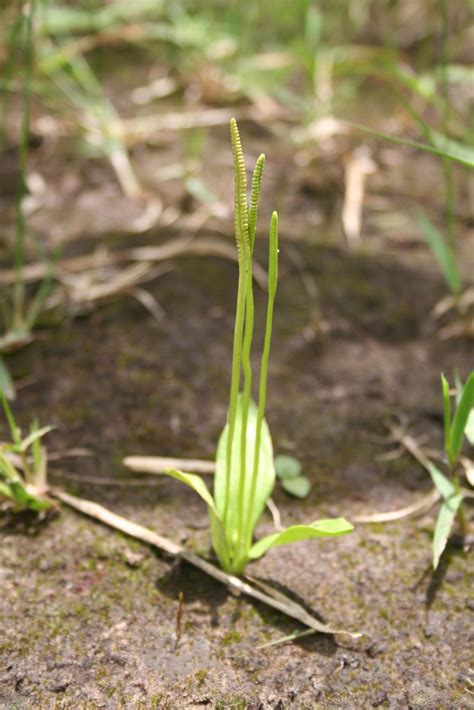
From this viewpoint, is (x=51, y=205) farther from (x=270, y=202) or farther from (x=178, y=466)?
(x=178, y=466)

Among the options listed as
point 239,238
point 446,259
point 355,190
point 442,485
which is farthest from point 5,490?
point 355,190

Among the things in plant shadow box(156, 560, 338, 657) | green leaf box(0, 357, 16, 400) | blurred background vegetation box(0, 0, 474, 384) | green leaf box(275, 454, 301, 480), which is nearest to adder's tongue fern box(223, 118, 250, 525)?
plant shadow box(156, 560, 338, 657)

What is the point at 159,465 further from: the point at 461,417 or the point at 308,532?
the point at 461,417

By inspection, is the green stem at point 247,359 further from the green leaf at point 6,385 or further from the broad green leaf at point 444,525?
the green leaf at point 6,385

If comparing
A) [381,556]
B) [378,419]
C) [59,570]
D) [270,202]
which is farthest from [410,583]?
[270,202]

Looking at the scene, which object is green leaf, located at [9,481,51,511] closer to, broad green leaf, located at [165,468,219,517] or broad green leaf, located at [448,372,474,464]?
broad green leaf, located at [165,468,219,517]

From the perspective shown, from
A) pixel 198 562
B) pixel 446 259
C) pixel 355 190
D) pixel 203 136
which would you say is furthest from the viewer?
pixel 203 136

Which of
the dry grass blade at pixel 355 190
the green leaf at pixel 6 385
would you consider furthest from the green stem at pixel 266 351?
the dry grass blade at pixel 355 190

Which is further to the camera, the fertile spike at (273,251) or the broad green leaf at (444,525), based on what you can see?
the broad green leaf at (444,525)
